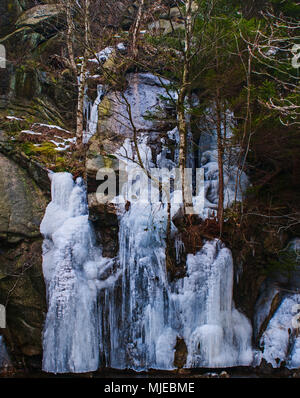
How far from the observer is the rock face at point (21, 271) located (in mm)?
5906

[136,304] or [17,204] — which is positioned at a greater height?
[17,204]

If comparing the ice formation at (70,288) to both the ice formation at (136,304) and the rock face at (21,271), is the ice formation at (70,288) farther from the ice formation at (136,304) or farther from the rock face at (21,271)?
the rock face at (21,271)

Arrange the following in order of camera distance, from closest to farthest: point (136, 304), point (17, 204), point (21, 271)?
point (136, 304), point (21, 271), point (17, 204)

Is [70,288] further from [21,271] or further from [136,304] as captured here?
[136,304]

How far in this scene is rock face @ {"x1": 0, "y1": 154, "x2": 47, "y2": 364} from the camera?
5906 millimetres

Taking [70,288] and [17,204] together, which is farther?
[17,204]

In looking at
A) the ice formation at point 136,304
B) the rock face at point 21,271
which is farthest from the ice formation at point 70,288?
the rock face at point 21,271

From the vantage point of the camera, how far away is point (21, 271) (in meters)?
6.08

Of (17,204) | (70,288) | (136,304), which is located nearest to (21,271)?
(70,288)

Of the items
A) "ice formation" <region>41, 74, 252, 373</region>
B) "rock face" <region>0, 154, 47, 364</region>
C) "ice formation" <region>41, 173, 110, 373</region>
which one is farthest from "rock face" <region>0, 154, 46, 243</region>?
"ice formation" <region>41, 74, 252, 373</region>

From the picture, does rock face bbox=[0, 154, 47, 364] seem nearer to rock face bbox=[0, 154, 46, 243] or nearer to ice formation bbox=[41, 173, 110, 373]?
rock face bbox=[0, 154, 46, 243]

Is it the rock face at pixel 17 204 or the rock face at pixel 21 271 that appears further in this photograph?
the rock face at pixel 17 204

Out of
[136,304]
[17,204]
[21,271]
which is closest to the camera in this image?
[136,304]
